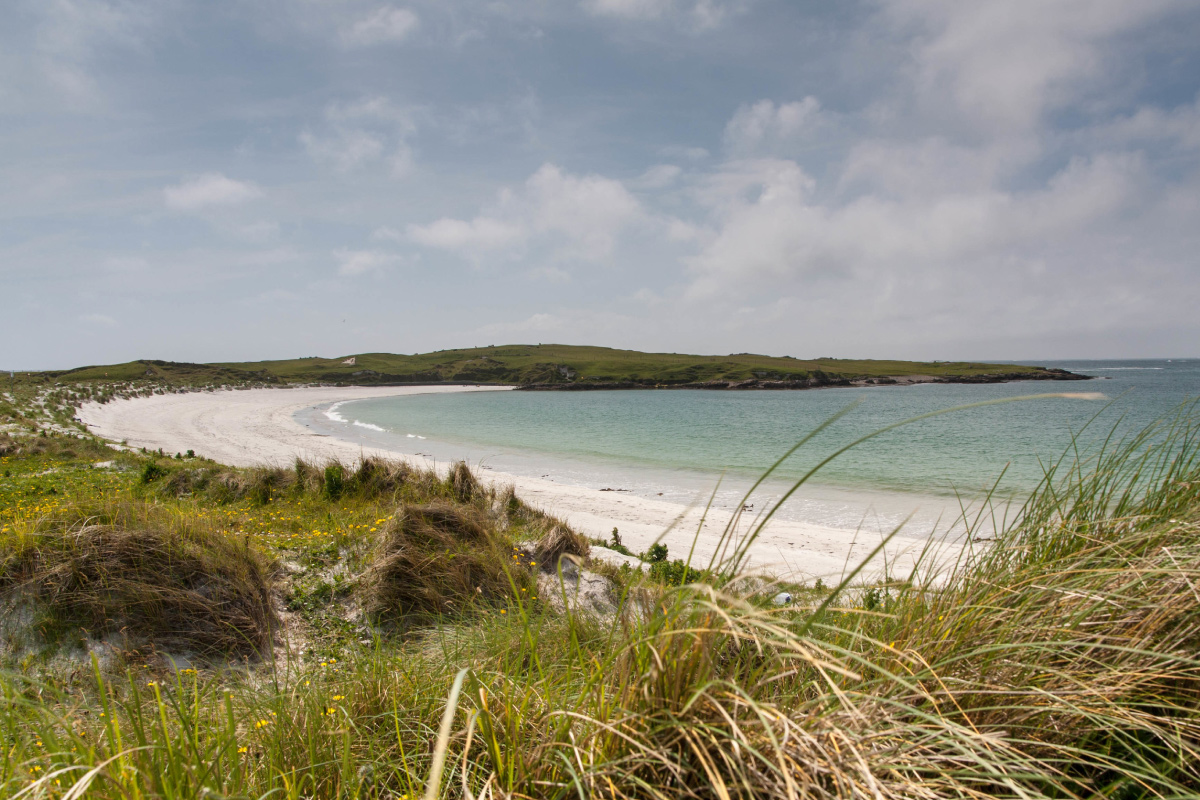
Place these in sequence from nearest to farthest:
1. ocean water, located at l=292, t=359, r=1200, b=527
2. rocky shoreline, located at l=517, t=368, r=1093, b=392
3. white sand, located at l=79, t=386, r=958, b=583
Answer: white sand, located at l=79, t=386, r=958, b=583 < ocean water, located at l=292, t=359, r=1200, b=527 < rocky shoreline, located at l=517, t=368, r=1093, b=392

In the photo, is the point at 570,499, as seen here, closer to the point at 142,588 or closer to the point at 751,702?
the point at 142,588

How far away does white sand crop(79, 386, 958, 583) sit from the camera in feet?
34.8

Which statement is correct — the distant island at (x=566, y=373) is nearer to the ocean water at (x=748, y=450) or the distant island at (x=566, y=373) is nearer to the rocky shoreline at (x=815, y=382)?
the rocky shoreline at (x=815, y=382)

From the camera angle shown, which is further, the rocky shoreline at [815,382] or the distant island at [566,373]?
the rocky shoreline at [815,382]

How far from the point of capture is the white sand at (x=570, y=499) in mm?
10609

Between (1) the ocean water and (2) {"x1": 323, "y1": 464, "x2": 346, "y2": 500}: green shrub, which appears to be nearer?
(2) {"x1": 323, "y1": 464, "x2": 346, "y2": 500}: green shrub

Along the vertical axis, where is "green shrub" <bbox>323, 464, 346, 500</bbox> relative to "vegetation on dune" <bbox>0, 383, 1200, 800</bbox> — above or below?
below

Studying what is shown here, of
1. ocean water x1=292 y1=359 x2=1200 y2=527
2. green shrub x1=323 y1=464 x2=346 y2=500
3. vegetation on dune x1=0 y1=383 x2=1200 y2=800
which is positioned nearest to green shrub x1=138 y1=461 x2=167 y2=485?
green shrub x1=323 y1=464 x2=346 y2=500

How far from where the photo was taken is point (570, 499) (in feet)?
54.7

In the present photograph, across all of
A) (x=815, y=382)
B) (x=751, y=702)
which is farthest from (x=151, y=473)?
(x=815, y=382)

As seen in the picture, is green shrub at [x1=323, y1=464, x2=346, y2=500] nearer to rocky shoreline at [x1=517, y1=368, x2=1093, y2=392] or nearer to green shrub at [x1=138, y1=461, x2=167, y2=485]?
green shrub at [x1=138, y1=461, x2=167, y2=485]

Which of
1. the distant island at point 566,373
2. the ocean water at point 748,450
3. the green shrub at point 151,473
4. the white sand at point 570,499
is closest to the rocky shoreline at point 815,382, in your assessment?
the distant island at point 566,373

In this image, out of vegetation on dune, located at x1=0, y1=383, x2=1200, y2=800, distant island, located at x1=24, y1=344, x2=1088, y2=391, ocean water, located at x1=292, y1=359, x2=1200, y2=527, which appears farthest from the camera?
distant island, located at x1=24, y1=344, x2=1088, y2=391

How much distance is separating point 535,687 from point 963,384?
13005cm
